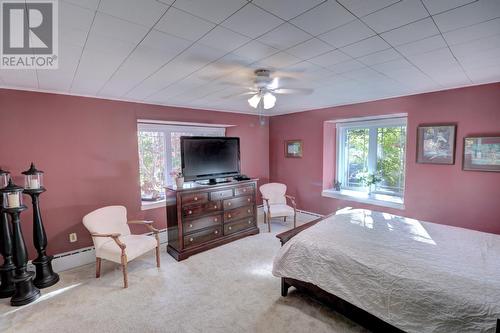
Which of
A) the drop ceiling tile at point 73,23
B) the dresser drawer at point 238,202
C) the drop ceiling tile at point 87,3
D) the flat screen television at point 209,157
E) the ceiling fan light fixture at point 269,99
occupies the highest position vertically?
the drop ceiling tile at point 73,23

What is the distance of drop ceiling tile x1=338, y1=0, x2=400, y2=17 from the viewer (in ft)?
4.02

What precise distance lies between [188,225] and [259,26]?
2770 mm

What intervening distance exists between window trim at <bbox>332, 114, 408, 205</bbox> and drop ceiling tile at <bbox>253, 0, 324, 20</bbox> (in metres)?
3.07

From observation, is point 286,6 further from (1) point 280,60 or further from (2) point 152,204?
(2) point 152,204

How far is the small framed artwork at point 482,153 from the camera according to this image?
273 centimetres

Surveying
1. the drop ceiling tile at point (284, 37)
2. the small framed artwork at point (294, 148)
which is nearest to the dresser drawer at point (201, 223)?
the small framed artwork at point (294, 148)

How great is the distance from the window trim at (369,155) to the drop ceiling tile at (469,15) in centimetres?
234

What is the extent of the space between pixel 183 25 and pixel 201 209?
2.60m

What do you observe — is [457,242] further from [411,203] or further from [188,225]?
[188,225]

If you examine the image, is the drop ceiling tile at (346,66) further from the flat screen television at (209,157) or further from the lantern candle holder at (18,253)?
the lantern candle holder at (18,253)

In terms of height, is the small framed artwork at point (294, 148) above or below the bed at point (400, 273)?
above

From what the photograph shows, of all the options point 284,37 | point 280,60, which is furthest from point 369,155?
point 284,37

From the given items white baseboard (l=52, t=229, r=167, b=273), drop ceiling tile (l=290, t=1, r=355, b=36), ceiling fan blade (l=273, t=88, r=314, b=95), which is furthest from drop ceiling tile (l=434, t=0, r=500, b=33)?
white baseboard (l=52, t=229, r=167, b=273)

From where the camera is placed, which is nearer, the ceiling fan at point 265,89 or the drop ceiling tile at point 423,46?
the drop ceiling tile at point 423,46
